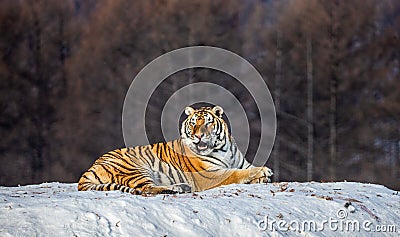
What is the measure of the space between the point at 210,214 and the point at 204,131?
95.2 inches

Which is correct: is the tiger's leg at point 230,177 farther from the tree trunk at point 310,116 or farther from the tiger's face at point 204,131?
the tree trunk at point 310,116

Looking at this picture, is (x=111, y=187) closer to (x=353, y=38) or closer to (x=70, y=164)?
(x=70, y=164)

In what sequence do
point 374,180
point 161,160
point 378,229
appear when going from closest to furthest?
1. point 378,229
2. point 161,160
3. point 374,180

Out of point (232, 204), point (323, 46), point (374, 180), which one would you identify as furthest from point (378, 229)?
point (323, 46)

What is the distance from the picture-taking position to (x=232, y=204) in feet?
14.8

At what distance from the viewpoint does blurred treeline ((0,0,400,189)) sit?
43.1 feet

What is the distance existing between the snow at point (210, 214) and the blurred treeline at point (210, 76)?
786cm

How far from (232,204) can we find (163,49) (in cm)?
942

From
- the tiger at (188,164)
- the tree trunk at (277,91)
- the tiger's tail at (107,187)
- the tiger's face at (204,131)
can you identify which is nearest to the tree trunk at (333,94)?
the tree trunk at (277,91)

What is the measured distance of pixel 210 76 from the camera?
1334 cm

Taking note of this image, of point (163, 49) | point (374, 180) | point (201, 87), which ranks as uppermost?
point (163, 49)

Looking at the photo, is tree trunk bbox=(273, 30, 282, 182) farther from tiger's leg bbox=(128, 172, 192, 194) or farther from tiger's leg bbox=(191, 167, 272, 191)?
tiger's leg bbox=(128, 172, 192, 194)

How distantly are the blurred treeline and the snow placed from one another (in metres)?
7.86

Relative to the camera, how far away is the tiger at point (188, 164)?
6012mm
